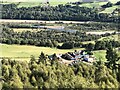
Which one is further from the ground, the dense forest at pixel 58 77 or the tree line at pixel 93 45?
the dense forest at pixel 58 77

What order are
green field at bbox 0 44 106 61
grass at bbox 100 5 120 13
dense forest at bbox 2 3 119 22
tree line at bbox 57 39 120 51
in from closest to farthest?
green field at bbox 0 44 106 61 < tree line at bbox 57 39 120 51 < dense forest at bbox 2 3 119 22 < grass at bbox 100 5 120 13

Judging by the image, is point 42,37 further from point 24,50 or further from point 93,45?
point 93,45

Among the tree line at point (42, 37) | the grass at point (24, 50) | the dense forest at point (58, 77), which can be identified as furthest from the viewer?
the tree line at point (42, 37)

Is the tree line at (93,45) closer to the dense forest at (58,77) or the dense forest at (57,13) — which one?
the dense forest at (58,77)

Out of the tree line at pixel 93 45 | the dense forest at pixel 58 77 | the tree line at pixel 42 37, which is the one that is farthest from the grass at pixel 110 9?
the dense forest at pixel 58 77

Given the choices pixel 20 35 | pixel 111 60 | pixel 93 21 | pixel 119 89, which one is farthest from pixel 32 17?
pixel 119 89

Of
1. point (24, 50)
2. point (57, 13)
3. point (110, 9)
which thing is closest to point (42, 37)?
point (24, 50)

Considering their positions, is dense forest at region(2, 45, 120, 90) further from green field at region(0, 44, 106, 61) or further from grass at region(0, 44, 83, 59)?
grass at region(0, 44, 83, 59)

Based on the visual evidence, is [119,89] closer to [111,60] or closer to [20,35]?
[111,60]

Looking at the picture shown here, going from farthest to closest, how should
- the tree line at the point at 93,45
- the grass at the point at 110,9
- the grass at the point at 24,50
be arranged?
1. the grass at the point at 110,9
2. the tree line at the point at 93,45
3. the grass at the point at 24,50

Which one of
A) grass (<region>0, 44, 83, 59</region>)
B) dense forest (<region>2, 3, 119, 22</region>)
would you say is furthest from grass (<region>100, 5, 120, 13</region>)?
grass (<region>0, 44, 83, 59</region>)
